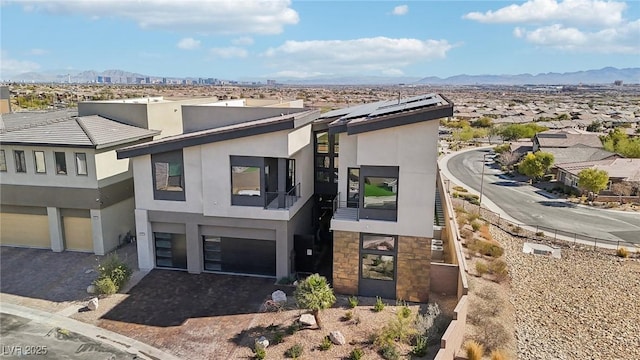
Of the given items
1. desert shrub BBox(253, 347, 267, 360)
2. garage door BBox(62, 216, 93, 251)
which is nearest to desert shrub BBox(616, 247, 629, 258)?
desert shrub BBox(253, 347, 267, 360)

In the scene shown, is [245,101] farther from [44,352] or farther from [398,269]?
[44,352]

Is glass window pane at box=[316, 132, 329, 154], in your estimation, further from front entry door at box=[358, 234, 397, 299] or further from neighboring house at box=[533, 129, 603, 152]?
neighboring house at box=[533, 129, 603, 152]

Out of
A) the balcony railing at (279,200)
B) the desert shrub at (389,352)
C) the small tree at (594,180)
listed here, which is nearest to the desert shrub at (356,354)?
the desert shrub at (389,352)

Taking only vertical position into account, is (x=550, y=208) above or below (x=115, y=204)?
below

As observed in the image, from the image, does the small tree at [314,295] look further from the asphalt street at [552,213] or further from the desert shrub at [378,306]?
the asphalt street at [552,213]

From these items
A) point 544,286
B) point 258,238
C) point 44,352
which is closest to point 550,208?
point 544,286
